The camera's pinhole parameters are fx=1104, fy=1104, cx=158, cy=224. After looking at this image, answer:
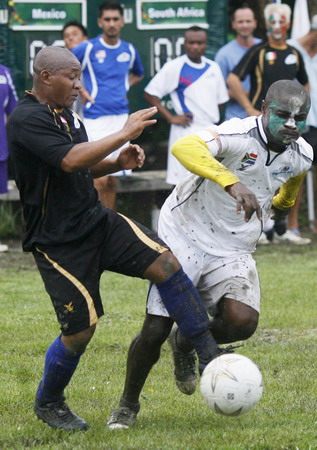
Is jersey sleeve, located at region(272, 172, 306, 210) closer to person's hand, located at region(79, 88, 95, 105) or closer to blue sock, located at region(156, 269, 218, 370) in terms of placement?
blue sock, located at region(156, 269, 218, 370)

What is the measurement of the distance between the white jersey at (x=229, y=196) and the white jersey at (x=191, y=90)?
267 inches

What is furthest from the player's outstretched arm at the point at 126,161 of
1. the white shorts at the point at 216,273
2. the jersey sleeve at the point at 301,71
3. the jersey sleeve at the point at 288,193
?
the jersey sleeve at the point at 301,71

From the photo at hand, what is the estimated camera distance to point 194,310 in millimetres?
5523

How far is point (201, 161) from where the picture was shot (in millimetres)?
5562

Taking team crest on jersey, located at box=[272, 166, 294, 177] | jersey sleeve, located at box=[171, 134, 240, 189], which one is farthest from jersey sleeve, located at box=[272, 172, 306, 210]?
jersey sleeve, located at box=[171, 134, 240, 189]

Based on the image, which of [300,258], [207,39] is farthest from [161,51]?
[300,258]

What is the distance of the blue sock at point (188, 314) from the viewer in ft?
18.0

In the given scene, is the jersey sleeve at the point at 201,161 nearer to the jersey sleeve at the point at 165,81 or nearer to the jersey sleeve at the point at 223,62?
the jersey sleeve at the point at 165,81

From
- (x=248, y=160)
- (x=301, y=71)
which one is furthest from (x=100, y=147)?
(x=301, y=71)

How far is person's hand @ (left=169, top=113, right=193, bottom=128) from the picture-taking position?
509 inches

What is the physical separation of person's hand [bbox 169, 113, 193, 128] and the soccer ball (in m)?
7.80

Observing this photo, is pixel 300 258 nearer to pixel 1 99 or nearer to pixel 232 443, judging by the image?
pixel 1 99

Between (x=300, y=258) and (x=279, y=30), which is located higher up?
(x=279, y=30)

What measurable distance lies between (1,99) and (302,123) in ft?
23.1
